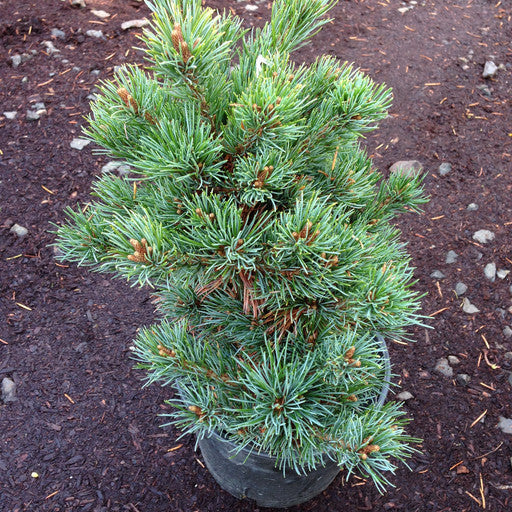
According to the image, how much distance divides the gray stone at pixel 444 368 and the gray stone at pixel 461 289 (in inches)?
17.5

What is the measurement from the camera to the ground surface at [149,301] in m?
2.38

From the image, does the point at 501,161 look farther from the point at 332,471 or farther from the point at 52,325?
the point at 52,325

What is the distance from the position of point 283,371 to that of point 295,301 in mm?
207

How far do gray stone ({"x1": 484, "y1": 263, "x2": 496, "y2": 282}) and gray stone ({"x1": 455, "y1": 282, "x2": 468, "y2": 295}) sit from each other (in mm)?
164

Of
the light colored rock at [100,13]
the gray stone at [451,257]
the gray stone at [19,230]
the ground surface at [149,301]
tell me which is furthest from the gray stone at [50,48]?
the gray stone at [451,257]

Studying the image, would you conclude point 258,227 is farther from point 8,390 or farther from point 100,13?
point 100,13

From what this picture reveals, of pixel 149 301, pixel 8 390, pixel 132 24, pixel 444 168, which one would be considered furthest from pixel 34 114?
pixel 444 168

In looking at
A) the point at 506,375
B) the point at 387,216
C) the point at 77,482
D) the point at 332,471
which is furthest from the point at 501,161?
the point at 77,482

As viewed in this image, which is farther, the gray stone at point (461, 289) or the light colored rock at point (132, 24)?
the light colored rock at point (132, 24)

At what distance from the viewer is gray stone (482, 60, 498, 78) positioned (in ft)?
13.5

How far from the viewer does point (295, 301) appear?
160cm

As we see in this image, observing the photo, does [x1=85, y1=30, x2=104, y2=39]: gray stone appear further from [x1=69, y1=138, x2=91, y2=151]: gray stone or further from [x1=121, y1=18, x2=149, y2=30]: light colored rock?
[x1=69, y1=138, x2=91, y2=151]: gray stone

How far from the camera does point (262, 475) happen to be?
1.99 m

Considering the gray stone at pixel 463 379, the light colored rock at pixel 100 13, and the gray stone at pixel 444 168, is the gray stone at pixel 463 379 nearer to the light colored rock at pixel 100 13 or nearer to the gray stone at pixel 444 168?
the gray stone at pixel 444 168
